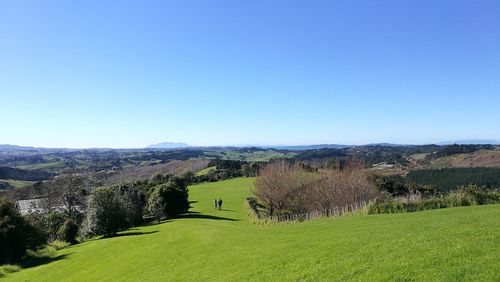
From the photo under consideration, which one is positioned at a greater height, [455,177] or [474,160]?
[474,160]

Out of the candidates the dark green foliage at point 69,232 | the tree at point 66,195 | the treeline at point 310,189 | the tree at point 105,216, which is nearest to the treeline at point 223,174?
the tree at point 66,195

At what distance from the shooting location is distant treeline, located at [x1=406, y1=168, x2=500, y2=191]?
114m

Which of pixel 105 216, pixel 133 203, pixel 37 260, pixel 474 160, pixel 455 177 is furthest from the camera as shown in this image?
pixel 474 160

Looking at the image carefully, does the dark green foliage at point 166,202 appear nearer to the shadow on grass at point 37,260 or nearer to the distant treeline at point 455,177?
the shadow on grass at point 37,260

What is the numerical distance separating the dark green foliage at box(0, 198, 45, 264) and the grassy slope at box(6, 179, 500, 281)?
8.04 metres

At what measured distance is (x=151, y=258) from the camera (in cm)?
2769

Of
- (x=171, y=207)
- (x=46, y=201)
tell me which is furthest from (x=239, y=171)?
(x=171, y=207)

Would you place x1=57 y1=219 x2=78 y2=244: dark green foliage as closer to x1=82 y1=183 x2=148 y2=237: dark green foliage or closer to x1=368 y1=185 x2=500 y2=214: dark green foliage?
x1=82 y1=183 x2=148 y2=237: dark green foliage

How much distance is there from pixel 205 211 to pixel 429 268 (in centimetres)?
5808

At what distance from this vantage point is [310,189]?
57.7 metres

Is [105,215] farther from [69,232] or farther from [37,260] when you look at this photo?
[37,260]

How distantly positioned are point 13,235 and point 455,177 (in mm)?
123253

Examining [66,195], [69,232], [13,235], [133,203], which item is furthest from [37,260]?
[66,195]

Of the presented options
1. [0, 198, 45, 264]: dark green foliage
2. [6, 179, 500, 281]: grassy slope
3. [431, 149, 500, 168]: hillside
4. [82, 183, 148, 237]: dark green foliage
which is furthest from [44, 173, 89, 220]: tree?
[431, 149, 500, 168]: hillside
